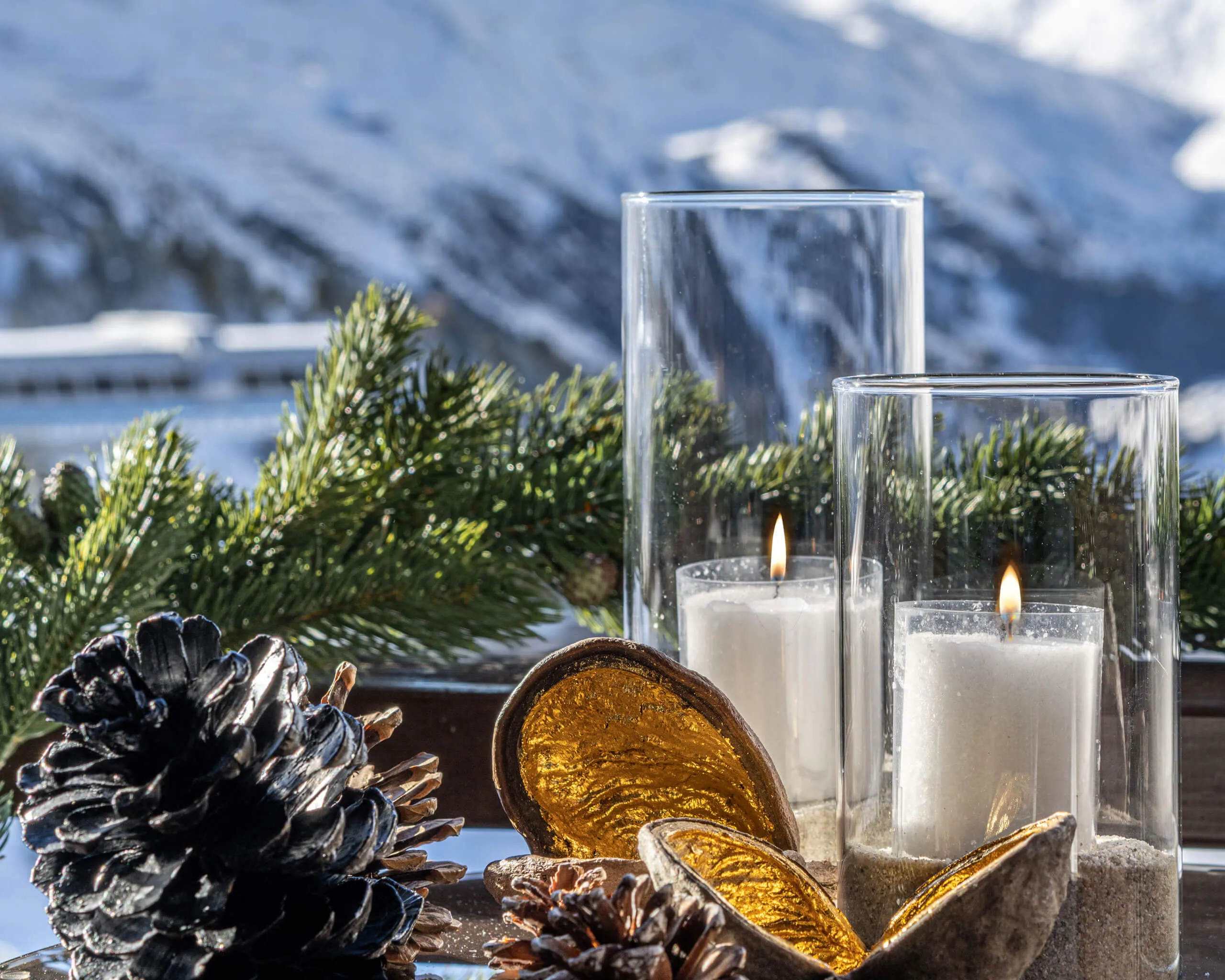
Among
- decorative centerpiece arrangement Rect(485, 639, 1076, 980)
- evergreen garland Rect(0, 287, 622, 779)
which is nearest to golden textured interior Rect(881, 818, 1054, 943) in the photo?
decorative centerpiece arrangement Rect(485, 639, 1076, 980)

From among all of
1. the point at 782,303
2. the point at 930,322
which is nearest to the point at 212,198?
the point at 930,322

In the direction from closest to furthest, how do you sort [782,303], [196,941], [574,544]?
[196,941]
[782,303]
[574,544]

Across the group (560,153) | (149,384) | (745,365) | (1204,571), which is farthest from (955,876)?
(560,153)

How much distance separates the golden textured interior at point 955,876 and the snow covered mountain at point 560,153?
1.03 m

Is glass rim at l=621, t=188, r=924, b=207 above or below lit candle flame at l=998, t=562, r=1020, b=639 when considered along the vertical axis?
above

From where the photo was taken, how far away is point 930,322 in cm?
125

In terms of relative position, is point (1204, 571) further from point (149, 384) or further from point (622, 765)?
point (149, 384)

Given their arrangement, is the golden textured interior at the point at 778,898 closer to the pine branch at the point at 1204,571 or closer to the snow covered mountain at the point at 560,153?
the pine branch at the point at 1204,571

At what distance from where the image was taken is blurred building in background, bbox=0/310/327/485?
103 centimetres

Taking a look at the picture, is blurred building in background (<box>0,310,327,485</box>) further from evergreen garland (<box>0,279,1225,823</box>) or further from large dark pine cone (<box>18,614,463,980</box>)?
large dark pine cone (<box>18,614,463,980</box>)

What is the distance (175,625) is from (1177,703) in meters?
0.18

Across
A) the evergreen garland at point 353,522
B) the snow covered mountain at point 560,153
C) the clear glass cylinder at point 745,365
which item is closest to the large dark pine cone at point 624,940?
the clear glass cylinder at point 745,365

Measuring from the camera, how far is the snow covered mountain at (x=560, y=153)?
126cm

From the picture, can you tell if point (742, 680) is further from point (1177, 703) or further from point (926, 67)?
point (926, 67)
